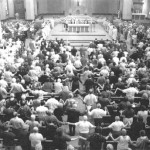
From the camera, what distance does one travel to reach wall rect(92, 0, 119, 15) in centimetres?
3862

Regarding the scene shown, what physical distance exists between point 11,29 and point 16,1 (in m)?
11.6

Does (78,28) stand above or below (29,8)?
below

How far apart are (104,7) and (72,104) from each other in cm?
3120

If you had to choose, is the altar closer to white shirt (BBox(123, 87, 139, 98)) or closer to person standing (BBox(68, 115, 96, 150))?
white shirt (BBox(123, 87, 139, 98))

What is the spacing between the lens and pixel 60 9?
39.8 m

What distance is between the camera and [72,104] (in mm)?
9750

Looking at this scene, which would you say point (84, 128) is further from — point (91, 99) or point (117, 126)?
point (91, 99)

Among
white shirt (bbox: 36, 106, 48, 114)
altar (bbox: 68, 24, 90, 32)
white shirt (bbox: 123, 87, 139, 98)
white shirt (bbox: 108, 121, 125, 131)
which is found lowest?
white shirt (bbox: 108, 121, 125, 131)

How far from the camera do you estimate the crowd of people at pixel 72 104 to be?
838cm

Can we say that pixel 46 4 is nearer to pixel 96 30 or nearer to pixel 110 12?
pixel 110 12

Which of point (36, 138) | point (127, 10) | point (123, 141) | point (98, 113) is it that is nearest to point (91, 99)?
point (98, 113)

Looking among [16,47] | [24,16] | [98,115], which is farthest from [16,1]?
[98,115]

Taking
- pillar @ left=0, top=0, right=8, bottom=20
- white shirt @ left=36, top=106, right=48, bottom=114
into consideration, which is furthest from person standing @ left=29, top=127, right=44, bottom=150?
Result: pillar @ left=0, top=0, right=8, bottom=20

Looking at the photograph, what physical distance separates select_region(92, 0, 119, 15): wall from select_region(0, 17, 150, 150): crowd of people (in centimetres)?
2301
